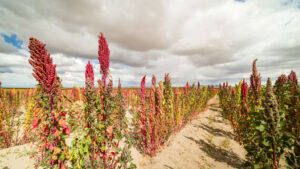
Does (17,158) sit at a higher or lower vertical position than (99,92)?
lower

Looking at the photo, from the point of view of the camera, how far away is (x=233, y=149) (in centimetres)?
470

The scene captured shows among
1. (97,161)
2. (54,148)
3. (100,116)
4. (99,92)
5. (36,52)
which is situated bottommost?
(97,161)

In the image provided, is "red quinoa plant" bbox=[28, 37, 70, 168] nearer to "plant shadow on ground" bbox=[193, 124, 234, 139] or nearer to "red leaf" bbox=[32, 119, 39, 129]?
"red leaf" bbox=[32, 119, 39, 129]

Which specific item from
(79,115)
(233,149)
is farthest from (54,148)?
(233,149)

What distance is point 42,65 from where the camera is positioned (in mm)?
1671

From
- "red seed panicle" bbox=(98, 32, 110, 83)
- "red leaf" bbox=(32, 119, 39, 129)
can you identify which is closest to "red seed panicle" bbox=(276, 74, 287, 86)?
"red seed panicle" bbox=(98, 32, 110, 83)

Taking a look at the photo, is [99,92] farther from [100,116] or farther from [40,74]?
[40,74]

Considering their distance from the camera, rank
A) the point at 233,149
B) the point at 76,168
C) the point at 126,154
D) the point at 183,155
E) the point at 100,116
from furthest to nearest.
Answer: the point at 233,149, the point at 183,155, the point at 126,154, the point at 100,116, the point at 76,168

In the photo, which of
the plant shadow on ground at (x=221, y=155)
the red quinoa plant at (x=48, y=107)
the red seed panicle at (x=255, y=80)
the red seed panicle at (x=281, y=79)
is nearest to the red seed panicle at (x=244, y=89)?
the red seed panicle at (x=281, y=79)

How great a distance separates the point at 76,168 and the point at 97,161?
362 mm

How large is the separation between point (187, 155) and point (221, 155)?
128cm

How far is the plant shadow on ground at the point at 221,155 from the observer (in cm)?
391

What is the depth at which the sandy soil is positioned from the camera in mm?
3467

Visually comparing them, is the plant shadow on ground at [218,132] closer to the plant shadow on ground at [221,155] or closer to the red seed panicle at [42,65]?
the plant shadow on ground at [221,155]
